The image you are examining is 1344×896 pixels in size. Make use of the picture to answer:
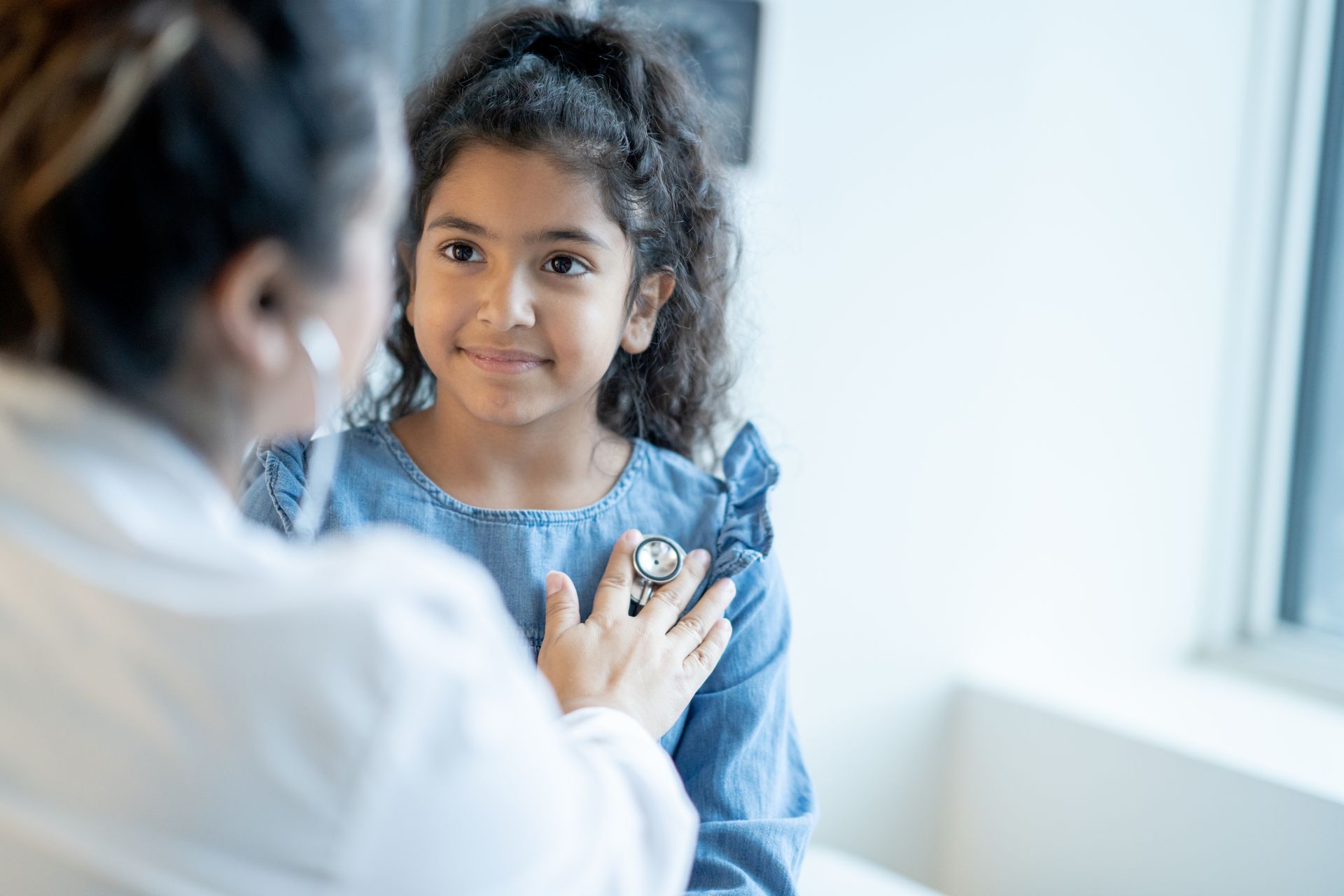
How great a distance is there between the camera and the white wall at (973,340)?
1.78 metres

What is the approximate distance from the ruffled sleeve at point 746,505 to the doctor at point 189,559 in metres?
0.60

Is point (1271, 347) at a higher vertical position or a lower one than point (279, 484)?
higher

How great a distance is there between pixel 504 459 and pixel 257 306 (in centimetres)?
63

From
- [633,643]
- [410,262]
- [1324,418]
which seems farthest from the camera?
[1324,418]

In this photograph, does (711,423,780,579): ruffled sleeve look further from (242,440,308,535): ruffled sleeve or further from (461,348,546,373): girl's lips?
(242,440,308,535): ruffled sleeve

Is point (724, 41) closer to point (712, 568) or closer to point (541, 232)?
point (541, 232)

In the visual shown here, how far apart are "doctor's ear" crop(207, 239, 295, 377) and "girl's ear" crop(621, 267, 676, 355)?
641 millimetres

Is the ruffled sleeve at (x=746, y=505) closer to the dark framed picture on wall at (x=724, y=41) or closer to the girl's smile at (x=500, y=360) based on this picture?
the girl's smile at (x=500, y=360)

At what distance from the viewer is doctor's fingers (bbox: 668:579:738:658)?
107 cm

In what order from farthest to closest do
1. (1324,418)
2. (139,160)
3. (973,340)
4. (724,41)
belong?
(1324,418)
(973,340)
(724,41)
(139,160)

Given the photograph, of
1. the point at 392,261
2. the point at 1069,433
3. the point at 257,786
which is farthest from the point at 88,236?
the point at 1069,433

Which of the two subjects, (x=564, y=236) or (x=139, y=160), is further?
(x=564, y=236)

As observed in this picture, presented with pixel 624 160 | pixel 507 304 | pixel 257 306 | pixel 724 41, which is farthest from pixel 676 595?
pixel 724 41

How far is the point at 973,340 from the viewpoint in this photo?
6.12 ft
